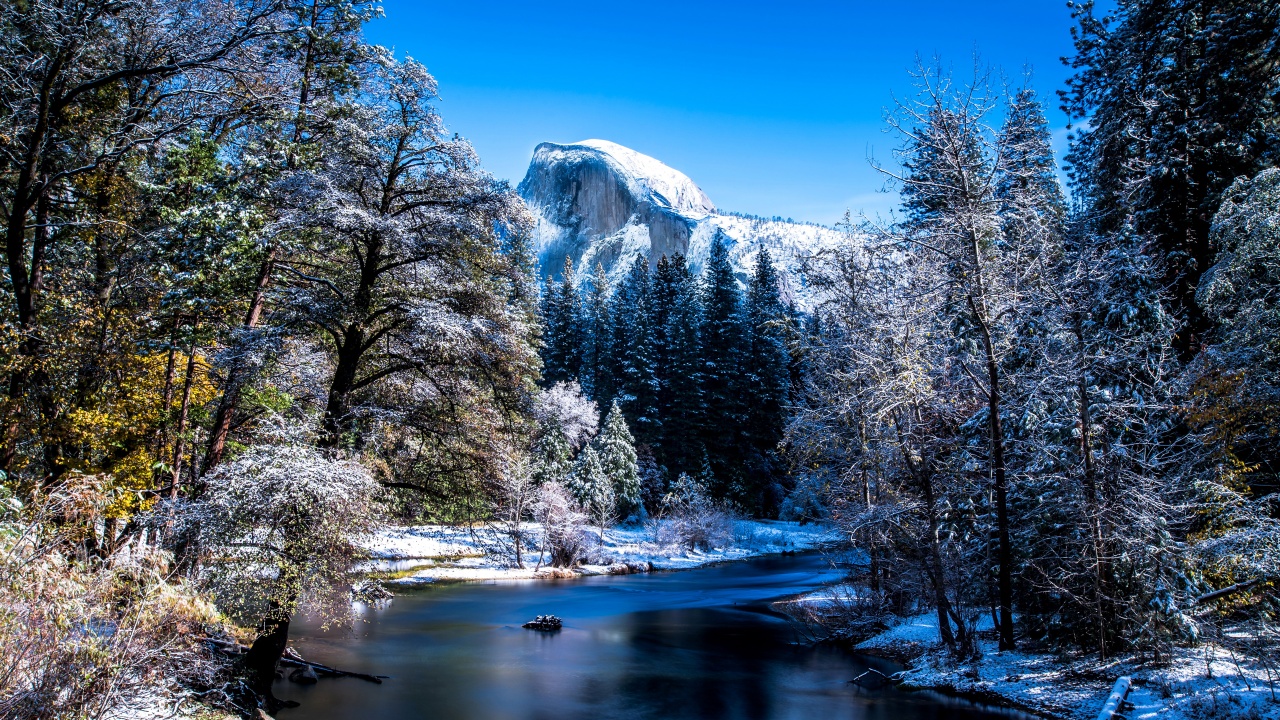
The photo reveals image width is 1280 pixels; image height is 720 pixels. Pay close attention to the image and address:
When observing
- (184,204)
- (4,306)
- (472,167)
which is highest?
(472,167)

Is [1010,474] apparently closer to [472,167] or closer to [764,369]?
[472,167]

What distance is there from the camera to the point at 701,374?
4978cm

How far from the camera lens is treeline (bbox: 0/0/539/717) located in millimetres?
9102

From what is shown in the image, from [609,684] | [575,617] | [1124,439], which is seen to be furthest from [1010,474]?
[575,617]

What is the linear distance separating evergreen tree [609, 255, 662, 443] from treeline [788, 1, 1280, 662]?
30865 mm

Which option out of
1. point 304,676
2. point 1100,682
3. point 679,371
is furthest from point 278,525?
point 679,371

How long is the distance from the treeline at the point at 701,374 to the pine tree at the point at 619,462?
409cm

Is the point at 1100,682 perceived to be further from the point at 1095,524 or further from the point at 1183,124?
the point at 1183,124

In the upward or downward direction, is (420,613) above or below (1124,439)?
below

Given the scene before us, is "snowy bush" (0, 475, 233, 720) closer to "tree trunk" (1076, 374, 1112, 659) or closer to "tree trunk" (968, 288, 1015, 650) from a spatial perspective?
"tree trunk" (968, 288, 1015, 650)

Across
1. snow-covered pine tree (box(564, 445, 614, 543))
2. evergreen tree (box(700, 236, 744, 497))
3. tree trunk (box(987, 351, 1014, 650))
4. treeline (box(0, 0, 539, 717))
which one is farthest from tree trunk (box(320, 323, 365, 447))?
evergreen tree (box(700, 236, 744, 497))

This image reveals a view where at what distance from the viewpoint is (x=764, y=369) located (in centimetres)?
5091

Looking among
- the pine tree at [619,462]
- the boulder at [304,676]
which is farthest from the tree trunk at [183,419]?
the pine tree at [619,462]

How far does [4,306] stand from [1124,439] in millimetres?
19185
